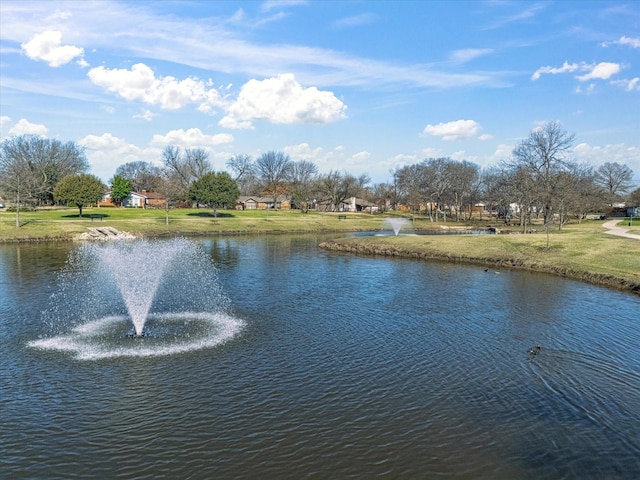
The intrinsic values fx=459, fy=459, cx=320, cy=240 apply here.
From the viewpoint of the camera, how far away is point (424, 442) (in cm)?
1147

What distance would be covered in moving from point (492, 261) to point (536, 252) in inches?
161

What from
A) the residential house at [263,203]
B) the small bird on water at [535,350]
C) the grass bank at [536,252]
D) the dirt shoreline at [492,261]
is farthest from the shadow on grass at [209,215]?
the small bird on water at [535,350]

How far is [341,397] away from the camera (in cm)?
1383

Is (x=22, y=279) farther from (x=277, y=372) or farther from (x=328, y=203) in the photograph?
(x=328, y=203)

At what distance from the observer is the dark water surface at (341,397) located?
34.9 ft

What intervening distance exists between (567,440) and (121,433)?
Answer: 11.3 metres

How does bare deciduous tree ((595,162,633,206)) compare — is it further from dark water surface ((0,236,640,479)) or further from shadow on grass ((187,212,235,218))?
dark water surface ((0,236,640,479))

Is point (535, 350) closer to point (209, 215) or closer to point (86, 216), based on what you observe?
point (86, 216)

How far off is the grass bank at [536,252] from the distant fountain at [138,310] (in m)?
22.8

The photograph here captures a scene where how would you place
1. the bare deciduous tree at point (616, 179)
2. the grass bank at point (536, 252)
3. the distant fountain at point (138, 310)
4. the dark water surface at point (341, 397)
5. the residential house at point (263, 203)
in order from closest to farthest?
the dark water surface at point (341, 397) → the distant fountain at point (138, 310) → the grass bank at point (536, 252) → the bare deciduous tree at point (616, 179) → the residential house at point (263, 203)

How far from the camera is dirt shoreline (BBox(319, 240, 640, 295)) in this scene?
31519 millimetres

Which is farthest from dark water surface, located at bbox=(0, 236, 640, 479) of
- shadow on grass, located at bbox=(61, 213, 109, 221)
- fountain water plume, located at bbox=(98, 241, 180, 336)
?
shadow on grass, located at bbox=(61, 213, 109, 221)

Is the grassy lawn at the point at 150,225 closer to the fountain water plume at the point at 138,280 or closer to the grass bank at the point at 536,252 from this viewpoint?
the fountain water plume at the point at 138,280

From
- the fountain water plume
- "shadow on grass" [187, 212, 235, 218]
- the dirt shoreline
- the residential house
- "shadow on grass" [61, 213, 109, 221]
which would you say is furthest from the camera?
the residential house
